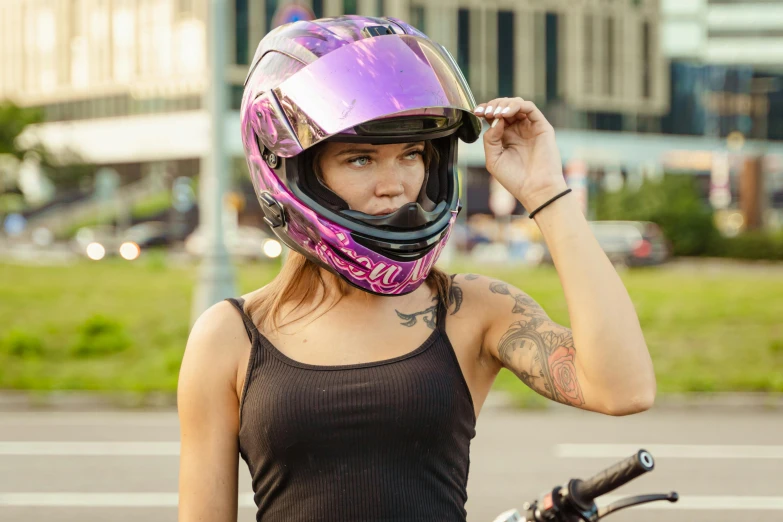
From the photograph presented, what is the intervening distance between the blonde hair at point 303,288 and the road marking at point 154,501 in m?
5.06

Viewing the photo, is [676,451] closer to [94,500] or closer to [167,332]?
[94,500]

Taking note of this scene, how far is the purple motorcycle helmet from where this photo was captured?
6.05 ft

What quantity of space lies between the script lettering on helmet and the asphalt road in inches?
197

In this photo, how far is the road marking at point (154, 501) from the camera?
7000 mm

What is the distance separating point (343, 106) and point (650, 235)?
28307mm

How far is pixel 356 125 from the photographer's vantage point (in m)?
1.82

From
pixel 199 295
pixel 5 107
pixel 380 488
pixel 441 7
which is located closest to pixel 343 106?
pixel 380 488

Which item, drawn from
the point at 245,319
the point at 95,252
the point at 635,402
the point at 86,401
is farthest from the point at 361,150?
the point at 95,252

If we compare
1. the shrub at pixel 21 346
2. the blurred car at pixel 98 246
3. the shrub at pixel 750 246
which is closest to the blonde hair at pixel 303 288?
the shrub at pixel 21 346

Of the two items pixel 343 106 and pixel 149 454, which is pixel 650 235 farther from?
pixel 343 106

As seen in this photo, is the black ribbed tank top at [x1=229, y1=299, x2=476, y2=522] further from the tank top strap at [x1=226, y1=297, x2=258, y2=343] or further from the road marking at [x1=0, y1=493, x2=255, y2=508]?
the road marking at [x1=0, y1=493, x2=255, y2=508]

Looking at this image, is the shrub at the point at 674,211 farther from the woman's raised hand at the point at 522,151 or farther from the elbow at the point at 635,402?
the elbow at the point at 635,402

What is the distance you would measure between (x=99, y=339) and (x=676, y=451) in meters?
7.57

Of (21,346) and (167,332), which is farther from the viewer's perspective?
(167,332)
